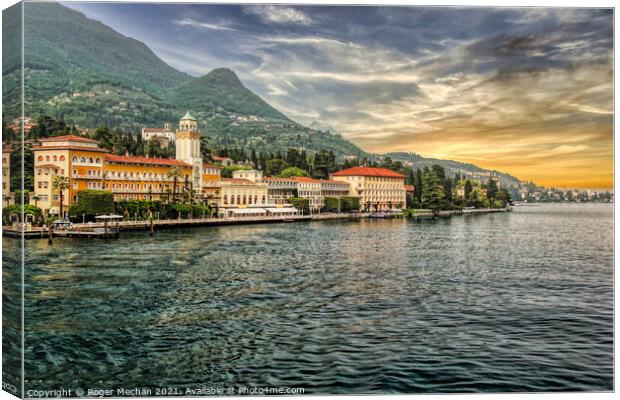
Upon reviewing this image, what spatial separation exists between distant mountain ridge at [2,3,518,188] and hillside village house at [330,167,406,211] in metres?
5.06

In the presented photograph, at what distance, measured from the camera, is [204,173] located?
79.3 ft

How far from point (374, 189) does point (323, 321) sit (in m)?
22.7

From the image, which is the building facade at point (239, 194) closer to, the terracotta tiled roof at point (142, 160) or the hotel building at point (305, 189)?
the hotel building at point (305, 189)

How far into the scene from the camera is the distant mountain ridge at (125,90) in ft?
30.7

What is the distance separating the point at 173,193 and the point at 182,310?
38.5ft

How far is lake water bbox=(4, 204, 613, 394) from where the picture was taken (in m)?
6.69

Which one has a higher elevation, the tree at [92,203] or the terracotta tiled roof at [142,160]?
the terracotta tiled roof at [142,160]

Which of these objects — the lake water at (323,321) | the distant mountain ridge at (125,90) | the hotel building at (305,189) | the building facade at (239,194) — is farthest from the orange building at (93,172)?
the hotel building at (305,189)

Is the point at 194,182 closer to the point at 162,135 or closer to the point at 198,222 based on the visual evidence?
the point at 198,222

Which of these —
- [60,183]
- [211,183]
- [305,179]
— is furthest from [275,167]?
[60,183]

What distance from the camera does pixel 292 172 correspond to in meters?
31.9

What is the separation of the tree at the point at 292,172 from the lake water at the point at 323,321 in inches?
604

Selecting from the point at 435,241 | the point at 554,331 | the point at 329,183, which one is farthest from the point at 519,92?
the point at 329,183

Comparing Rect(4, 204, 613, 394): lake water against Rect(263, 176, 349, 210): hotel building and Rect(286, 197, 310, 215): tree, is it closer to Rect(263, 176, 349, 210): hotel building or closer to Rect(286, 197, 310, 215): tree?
Rect(263, 176, 349, 210): hotel building
